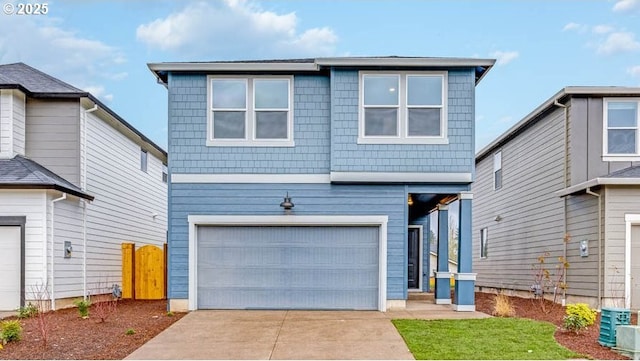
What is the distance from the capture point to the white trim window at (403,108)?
1254cm

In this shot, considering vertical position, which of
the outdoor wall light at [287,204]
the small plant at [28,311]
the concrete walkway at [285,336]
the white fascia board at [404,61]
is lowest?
the small plant at [28,311]

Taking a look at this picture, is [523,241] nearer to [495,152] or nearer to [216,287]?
[495,152]

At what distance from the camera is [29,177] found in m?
12.5

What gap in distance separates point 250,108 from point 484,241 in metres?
12.9

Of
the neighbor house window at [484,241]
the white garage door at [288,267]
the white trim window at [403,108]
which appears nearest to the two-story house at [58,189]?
the white garage door at [288,267]

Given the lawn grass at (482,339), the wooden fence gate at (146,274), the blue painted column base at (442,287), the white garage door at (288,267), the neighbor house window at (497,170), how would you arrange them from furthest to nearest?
the neighbor house window at (497,170), the wooden fence gate at (146,274), the blue painted column base at (442,287), the white garage door at (288,267), the lawn grass at (482,339)

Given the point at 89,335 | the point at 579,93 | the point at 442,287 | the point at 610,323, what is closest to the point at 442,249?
the point at 442,287

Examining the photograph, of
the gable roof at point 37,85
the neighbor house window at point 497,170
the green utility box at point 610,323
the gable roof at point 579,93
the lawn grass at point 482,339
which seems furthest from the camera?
the neighbor house window at point 497,170

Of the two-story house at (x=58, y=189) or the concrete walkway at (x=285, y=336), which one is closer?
the concrete walkway at (x=285, y=336)

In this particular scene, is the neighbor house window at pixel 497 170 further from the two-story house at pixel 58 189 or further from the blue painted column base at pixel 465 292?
the two-story house at pixel 58 189

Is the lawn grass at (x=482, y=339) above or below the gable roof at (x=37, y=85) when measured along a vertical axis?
below

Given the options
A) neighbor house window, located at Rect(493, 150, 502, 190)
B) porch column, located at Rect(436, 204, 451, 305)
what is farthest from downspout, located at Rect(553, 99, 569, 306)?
neighbor house window, located at Rect(493, 150, 502, 190)

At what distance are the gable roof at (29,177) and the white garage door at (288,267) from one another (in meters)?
3.40

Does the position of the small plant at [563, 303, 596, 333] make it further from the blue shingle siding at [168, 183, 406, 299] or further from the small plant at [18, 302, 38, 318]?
the small plant at [18, 302, 38, 318]
